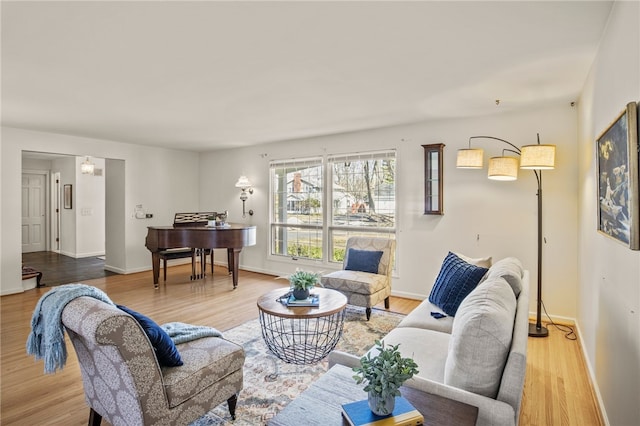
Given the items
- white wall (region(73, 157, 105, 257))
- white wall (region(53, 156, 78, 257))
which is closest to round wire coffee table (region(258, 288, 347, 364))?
white wall (region(73, 157, 105, 257))

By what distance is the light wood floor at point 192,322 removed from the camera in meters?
2.20

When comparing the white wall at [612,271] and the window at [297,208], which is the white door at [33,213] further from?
the white wall at [612,271]

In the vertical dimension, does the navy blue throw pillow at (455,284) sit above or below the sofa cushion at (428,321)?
above

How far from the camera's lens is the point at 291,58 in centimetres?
257

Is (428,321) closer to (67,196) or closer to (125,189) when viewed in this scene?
(125,189)

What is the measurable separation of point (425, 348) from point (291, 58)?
2217 mm

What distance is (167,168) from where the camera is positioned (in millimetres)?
6926

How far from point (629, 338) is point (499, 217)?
102 inches

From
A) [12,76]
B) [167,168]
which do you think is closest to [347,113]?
[12,76]

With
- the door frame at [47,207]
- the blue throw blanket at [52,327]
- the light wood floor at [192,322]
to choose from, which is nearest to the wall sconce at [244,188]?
the light wood floor at [192,322]

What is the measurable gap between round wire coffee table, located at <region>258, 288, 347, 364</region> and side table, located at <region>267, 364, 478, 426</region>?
1.11m

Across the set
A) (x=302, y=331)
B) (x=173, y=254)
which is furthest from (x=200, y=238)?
(x=302, y=331)

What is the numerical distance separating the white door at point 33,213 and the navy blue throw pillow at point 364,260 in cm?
869

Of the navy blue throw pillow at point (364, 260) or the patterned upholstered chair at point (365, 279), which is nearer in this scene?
the patterned upholstered chair at point (365, 279)
